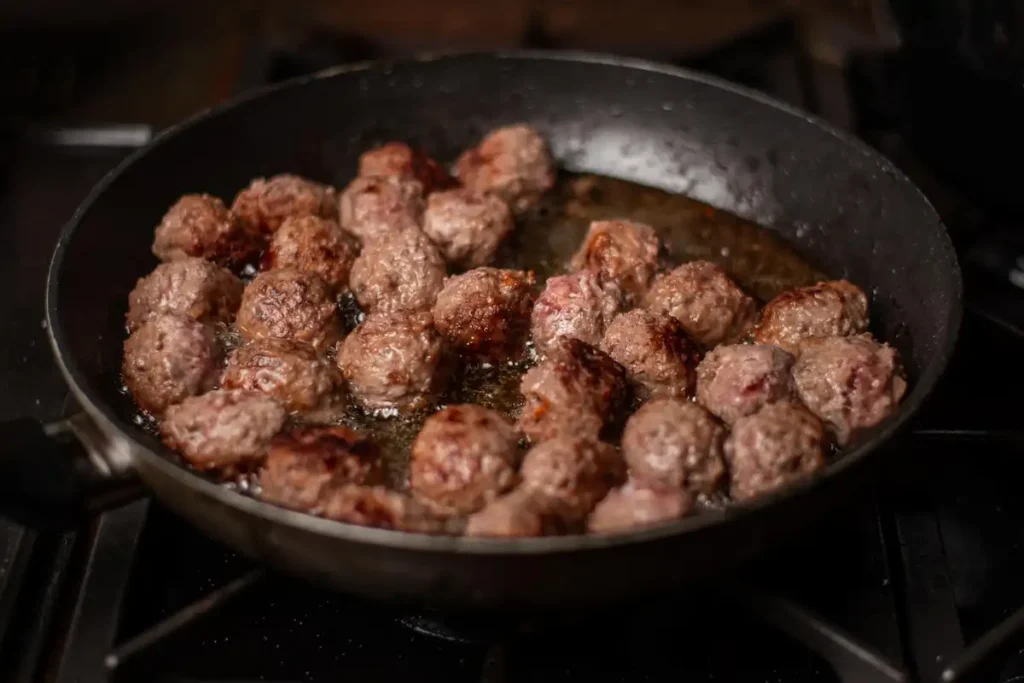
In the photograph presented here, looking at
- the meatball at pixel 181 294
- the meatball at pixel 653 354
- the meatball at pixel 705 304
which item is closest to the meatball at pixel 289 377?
the meatball at pixel 181 294

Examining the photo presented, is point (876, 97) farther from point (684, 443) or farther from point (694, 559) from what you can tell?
point (694, 559)

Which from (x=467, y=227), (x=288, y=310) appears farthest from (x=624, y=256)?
(x=288, y=310)

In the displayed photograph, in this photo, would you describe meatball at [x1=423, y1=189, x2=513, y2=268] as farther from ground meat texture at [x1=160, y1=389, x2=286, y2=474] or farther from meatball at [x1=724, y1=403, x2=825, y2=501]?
meatball at [x1=724, y1=403, x2=825, y2=501]

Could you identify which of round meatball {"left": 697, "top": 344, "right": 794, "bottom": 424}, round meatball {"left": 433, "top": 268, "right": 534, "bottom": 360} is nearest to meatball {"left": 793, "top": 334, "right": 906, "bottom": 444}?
round meatball {"left": 697, "top": 344, "right": 794, "bottom": 424}

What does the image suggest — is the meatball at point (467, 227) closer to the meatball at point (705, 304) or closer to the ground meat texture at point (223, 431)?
the meatball at point (705, 304)

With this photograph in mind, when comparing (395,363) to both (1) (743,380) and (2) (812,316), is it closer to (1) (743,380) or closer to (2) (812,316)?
(1) (743,380)

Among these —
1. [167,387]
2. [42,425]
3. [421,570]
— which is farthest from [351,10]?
[421,570]
